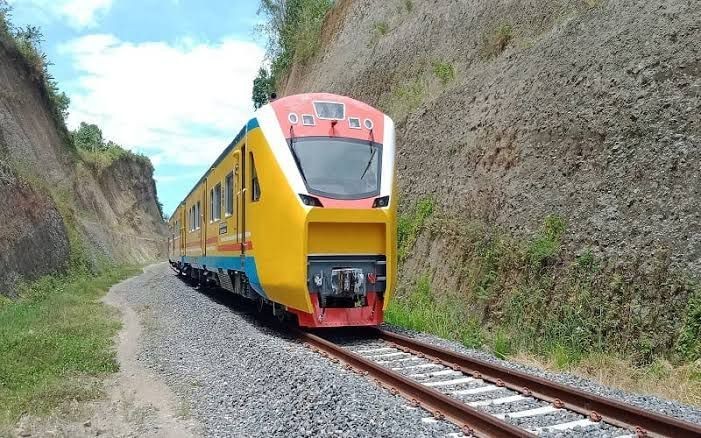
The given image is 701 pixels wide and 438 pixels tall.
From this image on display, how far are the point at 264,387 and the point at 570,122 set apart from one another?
7584 millimetres

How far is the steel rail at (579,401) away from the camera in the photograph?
4.81 meters

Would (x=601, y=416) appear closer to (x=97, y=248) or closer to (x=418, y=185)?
(x=418, y=185)

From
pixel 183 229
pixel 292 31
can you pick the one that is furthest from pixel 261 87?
pixel 183 229

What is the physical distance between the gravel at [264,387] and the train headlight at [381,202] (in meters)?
2.32

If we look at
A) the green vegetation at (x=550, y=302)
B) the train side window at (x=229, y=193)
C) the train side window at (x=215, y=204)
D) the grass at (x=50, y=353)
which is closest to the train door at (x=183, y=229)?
the grass at (x=50, y=353)

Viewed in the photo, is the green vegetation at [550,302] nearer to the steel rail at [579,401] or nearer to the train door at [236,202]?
the steel rail at [579,401]

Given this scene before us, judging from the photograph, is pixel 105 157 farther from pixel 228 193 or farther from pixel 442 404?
pixel 442 404

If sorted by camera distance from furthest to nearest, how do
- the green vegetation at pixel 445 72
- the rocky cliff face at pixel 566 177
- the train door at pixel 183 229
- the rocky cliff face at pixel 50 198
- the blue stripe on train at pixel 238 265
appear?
the train door at pixel 183 229
the rocky cliff face at pixel 50 198
the green vegetation at pixel 445 72
the blue stripe on train at pixel 238 265
the rocky cliff face at pixel 566 177

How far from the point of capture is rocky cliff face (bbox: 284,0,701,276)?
9.06 metres

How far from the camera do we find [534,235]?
11.0 meters

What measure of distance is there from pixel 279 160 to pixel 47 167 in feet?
94.6

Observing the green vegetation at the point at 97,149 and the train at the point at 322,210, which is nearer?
the train at the point at 322,210

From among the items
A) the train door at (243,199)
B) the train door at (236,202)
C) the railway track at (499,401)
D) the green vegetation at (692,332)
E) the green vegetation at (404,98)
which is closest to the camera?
the railway track at (499,401)

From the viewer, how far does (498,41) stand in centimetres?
1709
